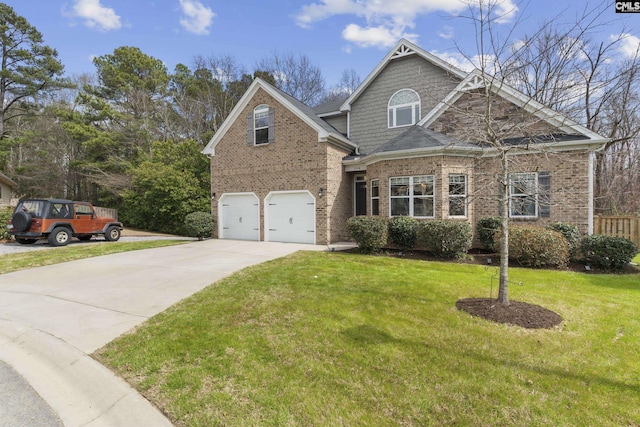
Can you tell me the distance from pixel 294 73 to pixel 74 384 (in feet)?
102

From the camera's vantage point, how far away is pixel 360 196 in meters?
14.1

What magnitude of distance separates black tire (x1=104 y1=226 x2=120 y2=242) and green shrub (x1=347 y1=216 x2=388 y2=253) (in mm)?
11941

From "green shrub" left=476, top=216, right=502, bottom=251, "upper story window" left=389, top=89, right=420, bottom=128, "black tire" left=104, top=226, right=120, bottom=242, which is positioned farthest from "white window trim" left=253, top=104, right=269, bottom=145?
"green shrub" left=476, top=216, right=502, bottom=251

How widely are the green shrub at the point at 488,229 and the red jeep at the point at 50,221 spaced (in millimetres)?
16304

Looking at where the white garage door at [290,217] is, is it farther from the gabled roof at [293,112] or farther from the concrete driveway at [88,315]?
the concrete driveway at [88,315]

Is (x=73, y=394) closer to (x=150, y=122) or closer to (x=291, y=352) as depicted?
(x=291, y=352)

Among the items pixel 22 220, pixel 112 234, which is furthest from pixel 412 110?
pixel 22 220

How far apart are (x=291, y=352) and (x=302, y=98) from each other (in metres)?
29.3

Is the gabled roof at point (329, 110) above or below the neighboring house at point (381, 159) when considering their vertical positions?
above

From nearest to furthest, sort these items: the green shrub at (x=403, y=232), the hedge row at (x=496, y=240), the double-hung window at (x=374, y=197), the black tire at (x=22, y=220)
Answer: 1. the hedge row at (x=496, y=240)
2. the green shrub at (x=403, y=232)
3. the black tire at (x=22, y=220)
4. the double-hung window at (x=374, y=197)

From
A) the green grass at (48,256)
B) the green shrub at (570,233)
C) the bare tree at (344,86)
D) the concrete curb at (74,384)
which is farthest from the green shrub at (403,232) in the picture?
the bare tree at (344,86)

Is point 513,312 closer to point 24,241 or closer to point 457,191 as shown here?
point 457,191

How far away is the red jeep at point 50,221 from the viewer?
12.1 m

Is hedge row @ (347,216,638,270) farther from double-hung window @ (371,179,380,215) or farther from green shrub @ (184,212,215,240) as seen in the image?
green shrub @ (184,212,215,240)
